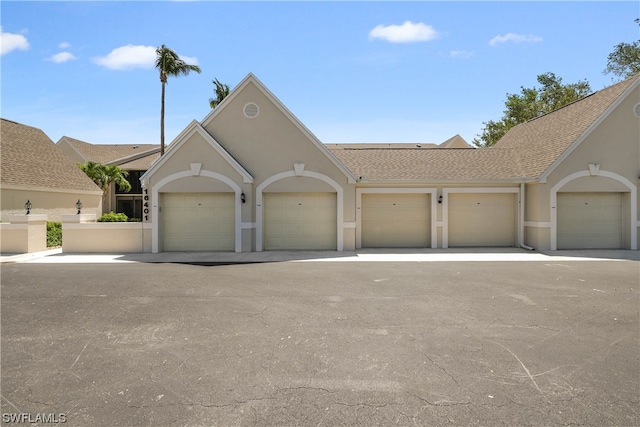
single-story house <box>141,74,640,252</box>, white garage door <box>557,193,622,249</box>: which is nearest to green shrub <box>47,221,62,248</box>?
single-story house <box>141,74,640,252</box>

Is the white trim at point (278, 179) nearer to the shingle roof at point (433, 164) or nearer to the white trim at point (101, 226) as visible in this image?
the shingle roof at point (433, 164)

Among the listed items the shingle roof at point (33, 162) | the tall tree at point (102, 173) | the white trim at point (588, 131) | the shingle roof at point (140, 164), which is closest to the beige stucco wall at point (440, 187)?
the white trim at point (588, 131)

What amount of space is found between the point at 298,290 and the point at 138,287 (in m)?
4.05

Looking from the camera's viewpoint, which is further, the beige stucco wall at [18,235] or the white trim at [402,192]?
the white trim at [402,192]

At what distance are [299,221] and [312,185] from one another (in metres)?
1.74

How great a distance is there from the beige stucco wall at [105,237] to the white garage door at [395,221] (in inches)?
387

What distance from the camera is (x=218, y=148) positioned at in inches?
580

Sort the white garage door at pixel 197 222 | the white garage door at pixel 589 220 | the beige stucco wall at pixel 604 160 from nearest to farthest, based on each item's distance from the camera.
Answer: the beige stucco wall at pixel 604 160 < the white garage door at pixel 197 222 < the white garage door at pixel 589 220

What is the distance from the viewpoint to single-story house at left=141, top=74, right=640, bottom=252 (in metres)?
15.0

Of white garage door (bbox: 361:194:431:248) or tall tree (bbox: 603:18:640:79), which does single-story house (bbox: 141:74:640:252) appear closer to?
white garage door (bbox: 361:194:431:248)

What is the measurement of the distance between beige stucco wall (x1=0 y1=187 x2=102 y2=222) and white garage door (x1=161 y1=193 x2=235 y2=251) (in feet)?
32.7

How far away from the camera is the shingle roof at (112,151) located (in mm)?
36438

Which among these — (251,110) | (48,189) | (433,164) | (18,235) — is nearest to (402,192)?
(433,164)

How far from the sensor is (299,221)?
51.8 feet
